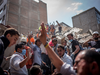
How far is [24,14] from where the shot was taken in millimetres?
25391

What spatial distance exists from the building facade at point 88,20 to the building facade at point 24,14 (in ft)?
48.9

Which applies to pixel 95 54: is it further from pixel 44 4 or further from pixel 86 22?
pixel 44 4

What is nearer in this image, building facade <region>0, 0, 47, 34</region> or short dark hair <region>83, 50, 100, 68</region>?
short dark hair <region>83, 50, 100, 68</region>

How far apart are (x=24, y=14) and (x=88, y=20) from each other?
20.4m

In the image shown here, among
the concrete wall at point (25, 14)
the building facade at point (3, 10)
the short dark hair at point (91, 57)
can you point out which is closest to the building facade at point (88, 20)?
the concrete wall at point (25, 14)

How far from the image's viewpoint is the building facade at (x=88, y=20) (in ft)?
52.8

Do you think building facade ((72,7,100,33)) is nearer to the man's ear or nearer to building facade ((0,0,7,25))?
the man's ear

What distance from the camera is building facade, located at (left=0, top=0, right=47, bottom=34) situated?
71.2ft

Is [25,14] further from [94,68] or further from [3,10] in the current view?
[94,68]

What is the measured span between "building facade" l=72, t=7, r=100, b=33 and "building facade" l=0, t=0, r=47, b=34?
14904 mm

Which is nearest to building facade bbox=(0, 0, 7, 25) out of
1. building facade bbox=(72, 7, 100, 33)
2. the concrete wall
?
the concrete wall

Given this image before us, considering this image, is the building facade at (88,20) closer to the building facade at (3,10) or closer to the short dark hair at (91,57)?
the short dark hair at (91,57)

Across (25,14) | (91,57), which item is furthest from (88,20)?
(25,14)

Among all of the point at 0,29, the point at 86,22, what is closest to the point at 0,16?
the point at 0,29
